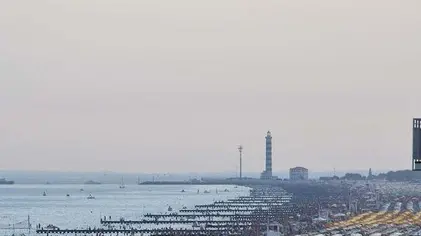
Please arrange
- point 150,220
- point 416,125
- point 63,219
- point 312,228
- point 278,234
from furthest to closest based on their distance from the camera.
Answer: point 63,219 < point 150,220 < point 312,228 < point 278,234 < point 416,125

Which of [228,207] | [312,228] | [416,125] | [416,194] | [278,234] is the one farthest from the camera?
[416,194]

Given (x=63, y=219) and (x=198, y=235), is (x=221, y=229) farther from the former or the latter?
(x=63, y=219)

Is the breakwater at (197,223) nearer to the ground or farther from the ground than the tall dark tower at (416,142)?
nearer to the ground

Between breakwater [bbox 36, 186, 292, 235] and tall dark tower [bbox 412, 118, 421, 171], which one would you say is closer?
tall dark tower [bbox 412, 118, 421, 171]

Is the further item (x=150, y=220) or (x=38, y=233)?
(x=150, y=220)

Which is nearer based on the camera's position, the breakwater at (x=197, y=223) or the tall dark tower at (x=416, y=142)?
the tall dark tower at (x=416, y=142)

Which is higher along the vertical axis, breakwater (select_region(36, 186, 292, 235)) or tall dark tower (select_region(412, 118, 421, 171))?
tall dark tower (select_region(412, 118, 421, 171))

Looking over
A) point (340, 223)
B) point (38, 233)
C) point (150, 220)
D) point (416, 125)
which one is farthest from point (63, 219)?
point (416, 125)
